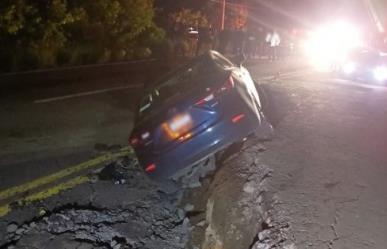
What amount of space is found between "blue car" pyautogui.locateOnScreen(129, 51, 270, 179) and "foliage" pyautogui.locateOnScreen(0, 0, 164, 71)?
11.3 m

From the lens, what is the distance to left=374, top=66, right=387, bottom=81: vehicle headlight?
49.6 ft

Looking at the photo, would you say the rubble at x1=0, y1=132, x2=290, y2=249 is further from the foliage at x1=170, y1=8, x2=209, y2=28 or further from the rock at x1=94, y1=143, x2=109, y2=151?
the foliage at x1=170, y1=8, x2=209, y2=28

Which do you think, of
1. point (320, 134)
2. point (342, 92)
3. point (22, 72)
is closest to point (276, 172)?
point (320, 134)

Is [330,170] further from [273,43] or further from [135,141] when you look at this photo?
[273,43]

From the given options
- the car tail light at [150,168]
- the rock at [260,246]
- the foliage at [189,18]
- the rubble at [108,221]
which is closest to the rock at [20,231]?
the rubble at [108,221]

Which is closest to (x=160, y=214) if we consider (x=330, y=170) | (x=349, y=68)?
(x=330, y=170)

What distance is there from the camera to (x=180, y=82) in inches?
239

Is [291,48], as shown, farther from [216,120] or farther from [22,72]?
[216,120]

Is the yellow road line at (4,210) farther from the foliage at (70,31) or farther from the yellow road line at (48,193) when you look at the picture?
the foliage at (70,31)

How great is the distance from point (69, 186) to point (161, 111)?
1463 mm

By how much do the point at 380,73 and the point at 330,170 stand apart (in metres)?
10.9

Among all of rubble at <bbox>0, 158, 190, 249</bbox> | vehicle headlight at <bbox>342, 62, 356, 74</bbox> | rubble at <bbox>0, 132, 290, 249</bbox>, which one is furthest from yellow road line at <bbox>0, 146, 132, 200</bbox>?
vehicle headlight at <bbox>342, 62, 356, 74</bbox>

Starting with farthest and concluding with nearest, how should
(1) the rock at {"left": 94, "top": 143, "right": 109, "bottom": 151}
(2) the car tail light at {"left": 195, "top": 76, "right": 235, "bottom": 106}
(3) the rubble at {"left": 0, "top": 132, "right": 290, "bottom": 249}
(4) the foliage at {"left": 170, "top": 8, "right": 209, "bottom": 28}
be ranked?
(4) the foliage at {"left": 170, "top": 8, "right": 209, "bottom": 28}, (1) the rock at {"left": 94, "top": 143, "right": 109, "bottom": 151}, (2) the car tail light at {"left": 195, "top": 76, "right": 235, "bottom": 106}, (3) the rubble at {"left": 0, "top": 132, "right": 290, "bottom": 249}

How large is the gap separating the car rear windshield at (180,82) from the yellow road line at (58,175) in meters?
0.98
